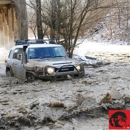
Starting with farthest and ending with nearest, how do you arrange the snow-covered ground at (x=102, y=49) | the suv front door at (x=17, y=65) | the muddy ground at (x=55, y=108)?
the snow-covered ground at (x=102, y=49)
the suv front door at (x=17, y=65)
the muddy ground at (x=55, y=108)

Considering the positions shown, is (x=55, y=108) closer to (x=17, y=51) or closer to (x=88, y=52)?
(x=17, y=51)

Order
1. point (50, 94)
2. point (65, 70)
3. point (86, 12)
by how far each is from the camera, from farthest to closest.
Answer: point (86, 12), point (65, 70), point (50, 94)

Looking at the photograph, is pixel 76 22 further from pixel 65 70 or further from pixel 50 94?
pixel 50 94

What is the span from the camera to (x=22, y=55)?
1008 centimetres

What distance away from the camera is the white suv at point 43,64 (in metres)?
9.04

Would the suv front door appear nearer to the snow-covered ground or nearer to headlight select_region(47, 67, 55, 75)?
headlight select_region(47, 67, 55, 75)

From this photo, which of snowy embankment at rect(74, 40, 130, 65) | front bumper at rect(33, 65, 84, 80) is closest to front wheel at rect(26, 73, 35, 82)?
front bumper at rect(33, 65, 84, 80)

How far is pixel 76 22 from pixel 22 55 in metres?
6.51

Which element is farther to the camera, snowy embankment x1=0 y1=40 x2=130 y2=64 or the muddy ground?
snowy embankment x1=0 y1=40 x2=130 y2=64

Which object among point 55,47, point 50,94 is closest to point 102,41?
point 55,47

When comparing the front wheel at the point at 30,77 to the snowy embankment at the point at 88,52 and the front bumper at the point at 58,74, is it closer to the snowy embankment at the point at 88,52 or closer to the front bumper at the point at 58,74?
the front bumper at the point at 58,74

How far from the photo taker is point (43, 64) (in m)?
9.07

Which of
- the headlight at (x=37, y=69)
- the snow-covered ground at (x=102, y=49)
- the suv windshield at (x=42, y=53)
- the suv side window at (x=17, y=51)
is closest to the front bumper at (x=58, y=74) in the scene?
the headlight at (x=37, y=69)

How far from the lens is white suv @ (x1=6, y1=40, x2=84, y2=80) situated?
29.7 ft
